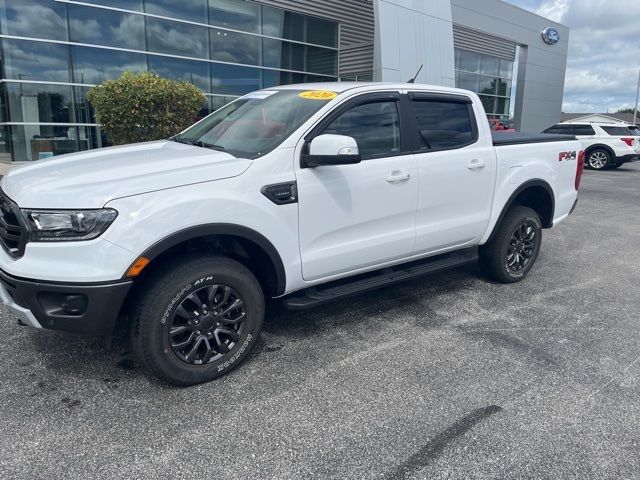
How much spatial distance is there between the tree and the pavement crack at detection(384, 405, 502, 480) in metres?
8.74

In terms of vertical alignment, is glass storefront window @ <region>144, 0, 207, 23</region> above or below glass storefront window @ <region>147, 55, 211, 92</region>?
above

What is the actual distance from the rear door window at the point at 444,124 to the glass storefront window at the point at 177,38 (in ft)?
44.2

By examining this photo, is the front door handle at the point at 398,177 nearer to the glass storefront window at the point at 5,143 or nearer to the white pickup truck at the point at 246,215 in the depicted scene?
the white pickup truck at the point at 246,215

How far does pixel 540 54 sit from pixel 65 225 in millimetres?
35368

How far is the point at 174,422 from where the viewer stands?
9.28ft

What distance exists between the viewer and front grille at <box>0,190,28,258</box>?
2.80 m

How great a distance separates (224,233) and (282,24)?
17673 mm

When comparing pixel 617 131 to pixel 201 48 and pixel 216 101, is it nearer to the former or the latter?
pixel 216 101

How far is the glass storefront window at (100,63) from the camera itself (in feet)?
46.9

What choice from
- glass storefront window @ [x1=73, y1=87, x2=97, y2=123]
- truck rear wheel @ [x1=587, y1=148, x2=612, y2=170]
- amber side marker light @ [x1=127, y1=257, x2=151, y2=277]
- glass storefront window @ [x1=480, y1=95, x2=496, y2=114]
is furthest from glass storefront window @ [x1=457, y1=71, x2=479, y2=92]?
amber side marker light @ [x1=127, y1=257, x2=151, y2=277]

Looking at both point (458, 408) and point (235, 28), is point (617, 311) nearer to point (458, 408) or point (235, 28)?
point (458, 408)

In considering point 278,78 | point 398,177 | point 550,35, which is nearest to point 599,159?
point 278,78

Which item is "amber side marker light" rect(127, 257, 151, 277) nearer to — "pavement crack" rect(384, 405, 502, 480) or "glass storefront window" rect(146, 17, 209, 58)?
"pavement crack" rect(384, 405, 502, 480)

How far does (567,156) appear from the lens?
214 inches
